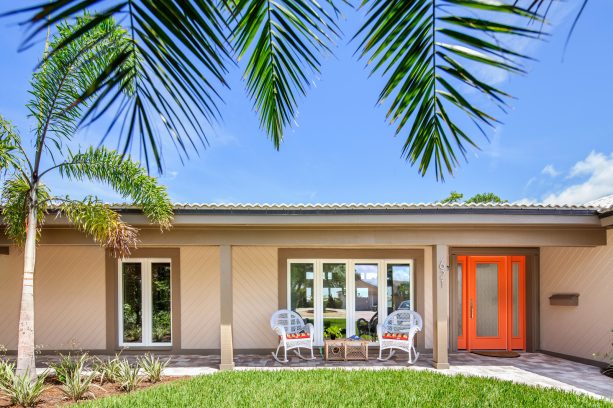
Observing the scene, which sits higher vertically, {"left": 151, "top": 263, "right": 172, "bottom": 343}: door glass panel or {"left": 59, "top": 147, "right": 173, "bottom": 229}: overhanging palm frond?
{"left": 59, "top": 147, "right": 173, "bottom": 229}: overhanging palm frond

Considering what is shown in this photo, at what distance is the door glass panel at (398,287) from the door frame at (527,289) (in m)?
1.05

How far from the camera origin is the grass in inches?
202

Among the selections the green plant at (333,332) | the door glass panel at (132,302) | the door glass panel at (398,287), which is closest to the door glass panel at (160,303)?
the door glass panel at (132,302)

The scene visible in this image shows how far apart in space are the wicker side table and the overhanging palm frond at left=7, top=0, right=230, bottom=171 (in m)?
7.76

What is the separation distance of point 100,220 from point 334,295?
17.9ft

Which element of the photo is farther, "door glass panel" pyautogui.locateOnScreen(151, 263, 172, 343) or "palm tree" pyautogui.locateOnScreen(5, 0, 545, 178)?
"door glass panel" pyautogui.locateOnScreen(151, 263, 172, 343)

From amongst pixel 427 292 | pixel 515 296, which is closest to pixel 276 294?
pixel 427 292

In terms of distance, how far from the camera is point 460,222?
6984mm

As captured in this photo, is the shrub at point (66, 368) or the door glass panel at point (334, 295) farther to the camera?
the door glass panel at point (334, 295)

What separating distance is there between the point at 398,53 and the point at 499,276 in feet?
32.4

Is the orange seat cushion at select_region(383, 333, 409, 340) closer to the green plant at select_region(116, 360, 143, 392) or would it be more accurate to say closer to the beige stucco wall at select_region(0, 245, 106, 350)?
the green plant at select_region(116, 360, 143, 392)

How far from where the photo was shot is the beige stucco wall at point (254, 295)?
362 inches

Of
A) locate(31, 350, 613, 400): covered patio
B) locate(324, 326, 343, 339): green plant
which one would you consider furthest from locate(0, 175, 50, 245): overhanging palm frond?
locate(324, 326, 343, 339): green plant

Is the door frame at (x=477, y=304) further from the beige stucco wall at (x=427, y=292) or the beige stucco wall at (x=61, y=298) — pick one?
the beige stucco wall at (x=61, y=298)
